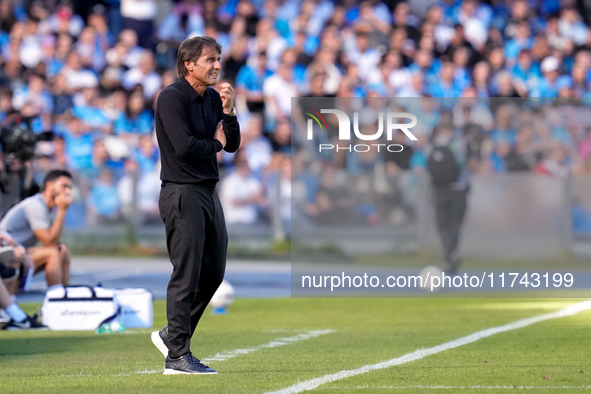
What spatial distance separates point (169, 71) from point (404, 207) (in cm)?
607

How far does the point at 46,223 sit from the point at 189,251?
561cm

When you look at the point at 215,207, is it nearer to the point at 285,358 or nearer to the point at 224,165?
the point at 285,358

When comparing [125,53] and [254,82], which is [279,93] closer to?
[254,82]

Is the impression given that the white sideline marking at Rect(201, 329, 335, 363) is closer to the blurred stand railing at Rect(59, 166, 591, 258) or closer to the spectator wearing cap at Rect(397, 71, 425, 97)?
the blurred stand railing at Rect(59, 166, 591, 258)

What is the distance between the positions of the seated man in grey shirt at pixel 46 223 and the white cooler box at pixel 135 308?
116 centimetres

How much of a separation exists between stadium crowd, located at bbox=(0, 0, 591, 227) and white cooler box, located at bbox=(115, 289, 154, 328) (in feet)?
22.7

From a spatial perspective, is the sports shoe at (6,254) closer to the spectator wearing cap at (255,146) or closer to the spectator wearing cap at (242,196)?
the spectator wearing cap at (242,196)

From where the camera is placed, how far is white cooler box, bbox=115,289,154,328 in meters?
11.0

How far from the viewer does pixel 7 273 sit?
11.3 meters

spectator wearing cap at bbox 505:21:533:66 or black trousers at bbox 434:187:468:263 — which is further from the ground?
spectator wearing cap at bbox 505:21:533:66

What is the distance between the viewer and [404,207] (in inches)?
682

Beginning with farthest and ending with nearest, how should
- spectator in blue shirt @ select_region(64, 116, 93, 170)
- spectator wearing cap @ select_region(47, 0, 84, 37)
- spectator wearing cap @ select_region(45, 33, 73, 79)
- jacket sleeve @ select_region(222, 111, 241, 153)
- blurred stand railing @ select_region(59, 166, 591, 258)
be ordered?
1. spectator wearing cap @ select_region(47, 0, 84, 37)
2. spectator wearing cap @ select_region(45, 33, 73, 79)
3. spectator in blue shirt @ select_region(64, 116, 93, 170)
4. blurred stand railing @ select_region(59, 166, 591, 258)
5. jacket sleeve @ select_region(222, 111, 241, 153)

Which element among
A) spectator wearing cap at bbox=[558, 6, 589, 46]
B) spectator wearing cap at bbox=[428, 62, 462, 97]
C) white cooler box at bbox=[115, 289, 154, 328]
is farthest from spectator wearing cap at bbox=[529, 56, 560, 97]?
white cooler box at bbox=[115, 289, 154, 328]

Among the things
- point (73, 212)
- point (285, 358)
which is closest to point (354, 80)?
point (73, 212)
